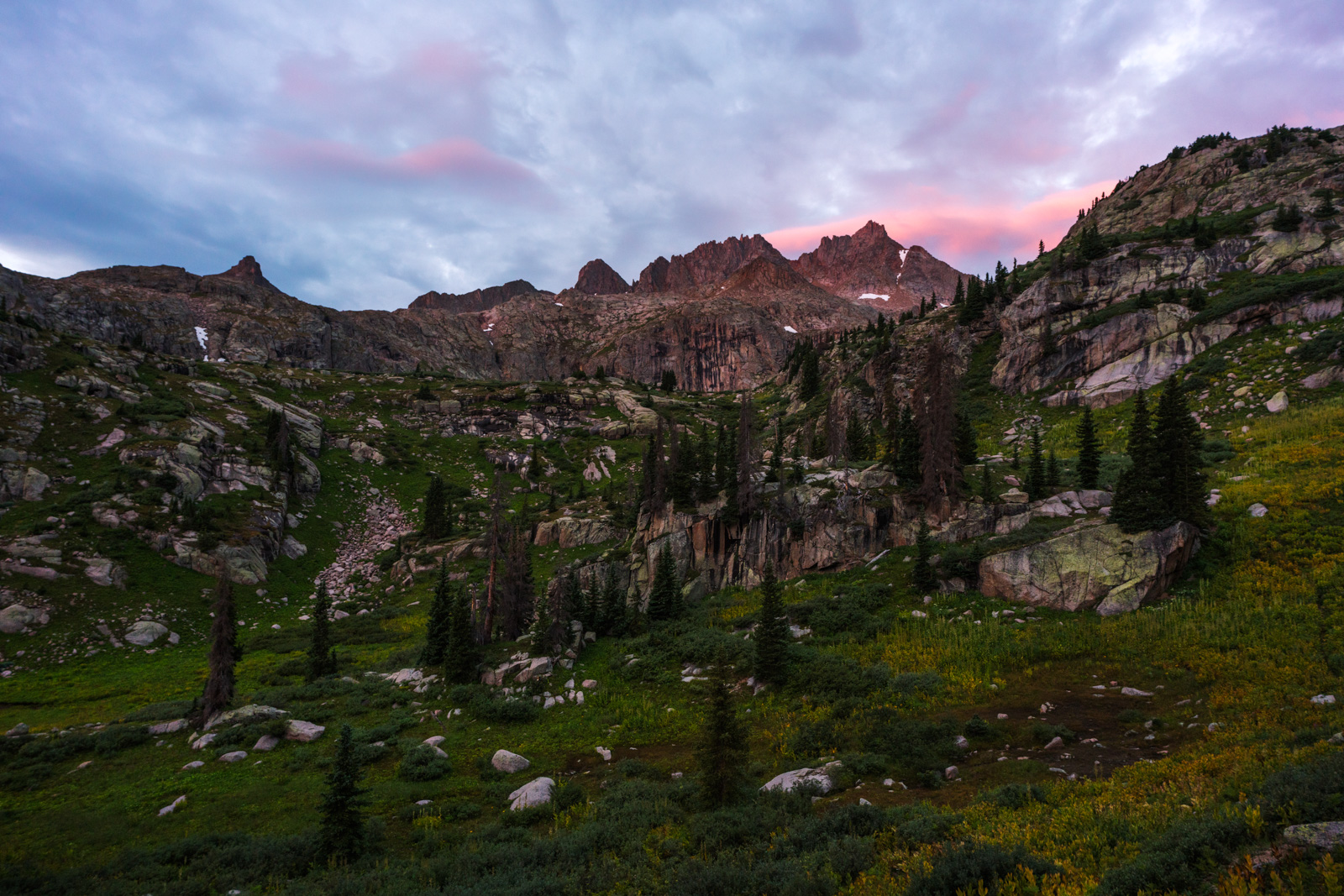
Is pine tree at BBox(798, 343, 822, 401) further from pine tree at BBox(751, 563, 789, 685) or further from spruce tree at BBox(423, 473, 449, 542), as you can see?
pine tree at BBox(751, 563, 789, 685)

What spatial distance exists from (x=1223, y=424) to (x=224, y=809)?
65.6 meters

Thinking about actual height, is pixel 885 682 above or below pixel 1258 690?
below

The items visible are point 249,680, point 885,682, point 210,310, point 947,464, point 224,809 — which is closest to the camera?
point 224,809

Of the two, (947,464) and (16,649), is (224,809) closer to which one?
(16,649)

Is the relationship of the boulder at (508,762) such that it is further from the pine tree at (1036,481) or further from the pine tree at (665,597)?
the pine tree at (1036,481)

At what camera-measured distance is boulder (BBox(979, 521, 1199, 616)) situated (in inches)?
972

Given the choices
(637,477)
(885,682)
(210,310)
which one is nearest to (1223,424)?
(885,682)

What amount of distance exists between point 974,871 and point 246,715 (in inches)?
1235

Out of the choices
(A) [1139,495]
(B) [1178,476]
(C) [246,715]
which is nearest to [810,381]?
(A) [1139,495]

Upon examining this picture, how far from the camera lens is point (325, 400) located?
114 m

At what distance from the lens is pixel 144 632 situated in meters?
38.7

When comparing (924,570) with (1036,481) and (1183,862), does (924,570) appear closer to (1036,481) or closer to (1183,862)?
(1036,481)

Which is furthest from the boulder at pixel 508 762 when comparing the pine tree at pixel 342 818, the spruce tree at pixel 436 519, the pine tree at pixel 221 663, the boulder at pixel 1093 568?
the spruce tree at pixel 436 519

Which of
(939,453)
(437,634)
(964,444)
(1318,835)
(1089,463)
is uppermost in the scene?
(964,444)
